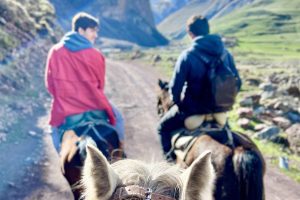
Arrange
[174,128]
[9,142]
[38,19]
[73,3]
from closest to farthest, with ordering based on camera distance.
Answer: [174,128], [9,142], [38,19], [73,3]

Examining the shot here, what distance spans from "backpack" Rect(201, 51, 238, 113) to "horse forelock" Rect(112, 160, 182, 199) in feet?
8.90

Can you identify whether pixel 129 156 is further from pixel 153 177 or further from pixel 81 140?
pixel 153 177

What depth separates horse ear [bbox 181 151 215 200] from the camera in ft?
7.80

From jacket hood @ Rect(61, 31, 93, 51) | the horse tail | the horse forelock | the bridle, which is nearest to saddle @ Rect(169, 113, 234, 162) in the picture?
the horse tail

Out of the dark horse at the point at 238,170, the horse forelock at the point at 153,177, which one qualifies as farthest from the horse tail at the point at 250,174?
the horse forelock at the point at 153,177

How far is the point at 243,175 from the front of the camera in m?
4.42

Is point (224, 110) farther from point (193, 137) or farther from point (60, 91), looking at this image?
point (60, 91)

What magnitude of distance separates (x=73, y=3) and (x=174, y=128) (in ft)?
297

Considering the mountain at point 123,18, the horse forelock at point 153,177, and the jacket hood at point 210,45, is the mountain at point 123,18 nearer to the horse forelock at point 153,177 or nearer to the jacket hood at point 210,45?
the jacket hood at point 210,45

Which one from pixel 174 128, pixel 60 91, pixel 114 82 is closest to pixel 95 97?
pixel 60 91

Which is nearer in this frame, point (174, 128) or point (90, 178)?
point (90, 178)

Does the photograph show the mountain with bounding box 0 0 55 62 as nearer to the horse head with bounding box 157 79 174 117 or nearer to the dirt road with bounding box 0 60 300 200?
the dirt road with bounding box 0 60 300 200

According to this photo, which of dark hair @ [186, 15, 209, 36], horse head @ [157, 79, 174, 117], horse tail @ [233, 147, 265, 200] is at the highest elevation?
dark hair @ [186, 15, 209, 36]

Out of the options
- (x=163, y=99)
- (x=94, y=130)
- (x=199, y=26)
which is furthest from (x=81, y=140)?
(x=163, y=99)
